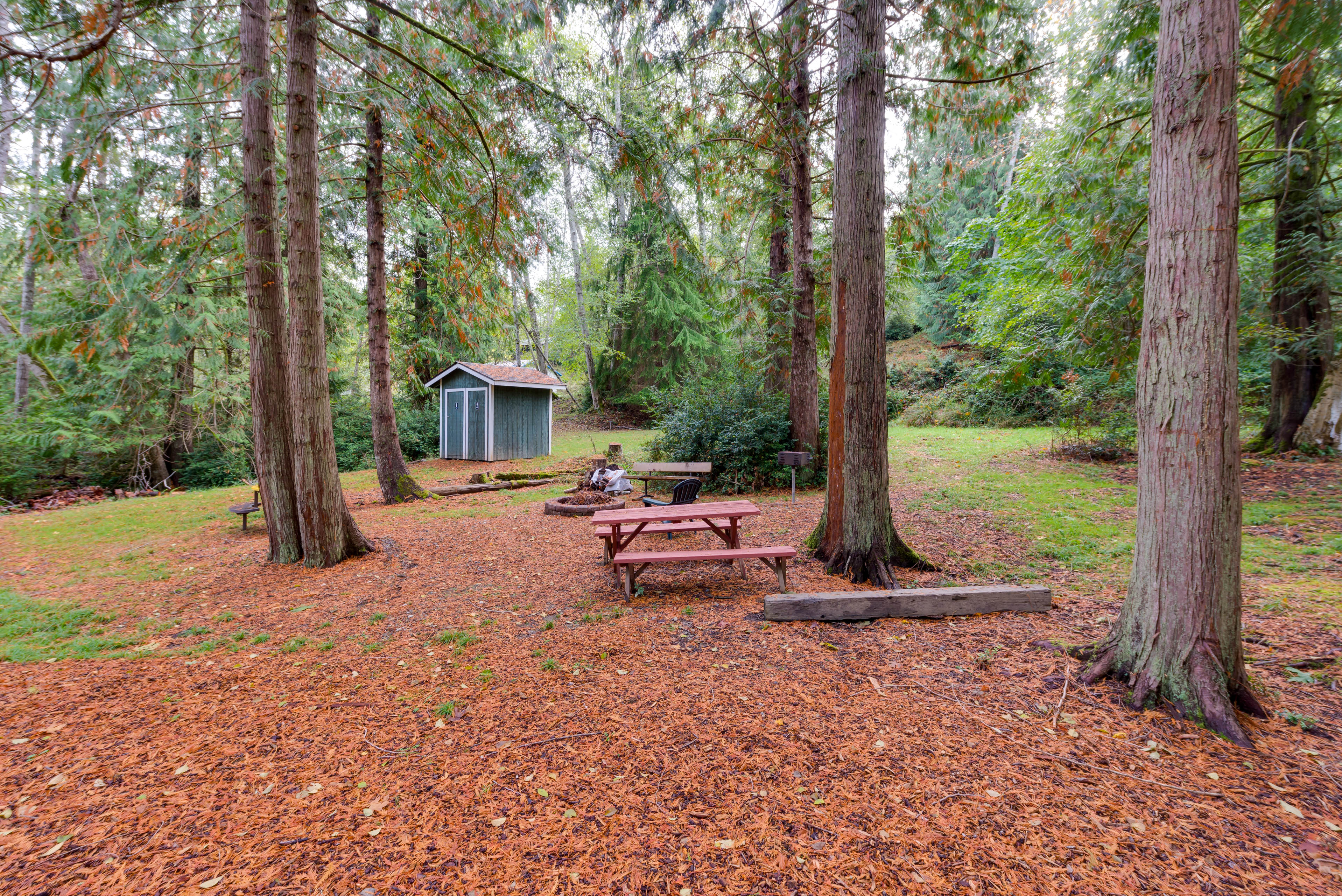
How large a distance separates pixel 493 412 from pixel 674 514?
46.4 feet

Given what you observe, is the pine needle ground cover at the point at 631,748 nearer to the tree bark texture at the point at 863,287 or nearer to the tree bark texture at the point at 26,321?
the tree bark texture at the point at 863,287

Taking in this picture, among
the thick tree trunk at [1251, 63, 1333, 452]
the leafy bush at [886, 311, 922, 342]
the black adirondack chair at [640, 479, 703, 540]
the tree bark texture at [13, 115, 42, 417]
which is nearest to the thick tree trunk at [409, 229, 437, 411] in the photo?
the tree bark texture at [13, 115, 42, 417]

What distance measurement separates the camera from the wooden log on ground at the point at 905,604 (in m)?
4.26

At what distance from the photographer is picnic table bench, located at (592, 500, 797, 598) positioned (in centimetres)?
472

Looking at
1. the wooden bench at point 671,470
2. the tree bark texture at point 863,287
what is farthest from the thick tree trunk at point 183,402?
the tree bark texture at point 863,287

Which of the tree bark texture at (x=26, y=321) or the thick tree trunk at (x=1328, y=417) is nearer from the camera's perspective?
the thick tree trunk at (x=1328, y=417)

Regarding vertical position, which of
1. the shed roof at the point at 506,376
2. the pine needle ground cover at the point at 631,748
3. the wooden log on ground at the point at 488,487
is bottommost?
the pine needle ground cover at the point at 631,748

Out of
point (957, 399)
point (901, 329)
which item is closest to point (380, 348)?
point (957, 399)

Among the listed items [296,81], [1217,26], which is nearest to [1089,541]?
[1217,26]

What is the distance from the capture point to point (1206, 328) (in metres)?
2.79

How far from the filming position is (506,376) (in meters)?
17.9

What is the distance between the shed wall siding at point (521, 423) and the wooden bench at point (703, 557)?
46.2ft

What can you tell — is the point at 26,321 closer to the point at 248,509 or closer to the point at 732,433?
the point at 248,509

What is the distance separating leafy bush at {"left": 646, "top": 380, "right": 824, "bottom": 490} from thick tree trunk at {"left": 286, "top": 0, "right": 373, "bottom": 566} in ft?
20.4
